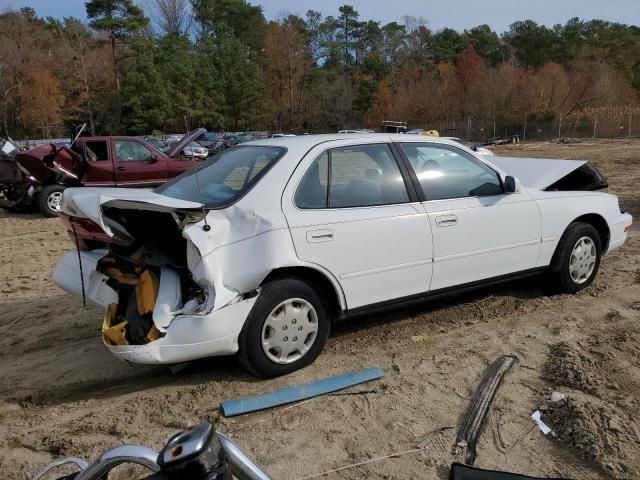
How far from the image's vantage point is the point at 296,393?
3520 mm

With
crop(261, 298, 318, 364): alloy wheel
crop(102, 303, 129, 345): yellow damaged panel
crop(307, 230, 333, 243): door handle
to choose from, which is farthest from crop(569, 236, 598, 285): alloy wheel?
crop(102, 303, 129, 345): yellow damaged panel

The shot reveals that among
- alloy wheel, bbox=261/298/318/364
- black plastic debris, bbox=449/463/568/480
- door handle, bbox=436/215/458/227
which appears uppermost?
door handle, bbox=436/215/458/227

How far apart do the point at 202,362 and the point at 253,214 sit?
1276 millimetres

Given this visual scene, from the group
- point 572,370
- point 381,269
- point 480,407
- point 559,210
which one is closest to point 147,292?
point 381,269

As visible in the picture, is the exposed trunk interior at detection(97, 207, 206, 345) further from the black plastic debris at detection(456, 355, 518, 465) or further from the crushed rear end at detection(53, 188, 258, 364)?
the black plastic debris at detection(456, 355, 518, 465)

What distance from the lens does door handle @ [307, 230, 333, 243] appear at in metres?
3.65

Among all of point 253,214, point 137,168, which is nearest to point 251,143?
point 253,214

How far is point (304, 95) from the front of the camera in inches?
2894

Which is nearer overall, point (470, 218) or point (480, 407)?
point (480, 407)

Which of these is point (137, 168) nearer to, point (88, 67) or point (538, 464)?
point (538, 464)

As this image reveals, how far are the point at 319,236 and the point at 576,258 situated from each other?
9.29ft

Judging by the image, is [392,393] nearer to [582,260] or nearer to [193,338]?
[193,338]

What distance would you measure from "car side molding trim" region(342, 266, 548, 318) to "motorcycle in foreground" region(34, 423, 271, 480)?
7.56ft

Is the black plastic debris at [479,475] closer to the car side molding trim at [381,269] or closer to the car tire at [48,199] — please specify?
the car side molding trim at [381,269]
